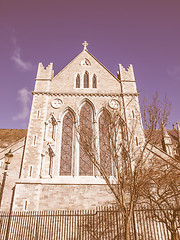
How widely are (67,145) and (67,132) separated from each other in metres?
1.08

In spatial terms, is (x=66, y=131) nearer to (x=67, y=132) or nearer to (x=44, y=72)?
(x=67, y=132)

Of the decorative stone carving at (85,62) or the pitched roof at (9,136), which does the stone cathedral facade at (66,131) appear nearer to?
the decorative stone carving at (85,62)

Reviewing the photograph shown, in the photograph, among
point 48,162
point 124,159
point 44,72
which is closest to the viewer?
point 124,159

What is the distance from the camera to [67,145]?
13.0 meters

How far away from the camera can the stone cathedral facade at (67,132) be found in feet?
35.1

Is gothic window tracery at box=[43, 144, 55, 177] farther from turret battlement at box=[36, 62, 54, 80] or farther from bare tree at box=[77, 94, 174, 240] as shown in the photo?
turret battlement at box=[36, 62, 54, 80]

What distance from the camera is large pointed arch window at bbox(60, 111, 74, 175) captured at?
12141mm

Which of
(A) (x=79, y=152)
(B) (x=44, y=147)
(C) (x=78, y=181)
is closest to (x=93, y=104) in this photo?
(A) (x=79, y=152)

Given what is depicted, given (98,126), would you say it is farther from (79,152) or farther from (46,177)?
(46,177)

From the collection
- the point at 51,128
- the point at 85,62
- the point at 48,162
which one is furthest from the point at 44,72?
the point at 48,162

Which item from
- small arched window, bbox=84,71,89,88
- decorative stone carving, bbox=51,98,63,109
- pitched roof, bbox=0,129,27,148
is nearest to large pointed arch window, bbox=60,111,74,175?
decorative stone carving, bbox=51,98,63,109

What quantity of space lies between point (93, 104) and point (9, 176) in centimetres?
808

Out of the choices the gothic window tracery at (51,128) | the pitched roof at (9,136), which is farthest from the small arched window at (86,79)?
the pitched roof at (9,136)

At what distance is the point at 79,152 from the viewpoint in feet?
42.0
